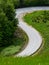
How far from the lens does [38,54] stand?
1132 inches

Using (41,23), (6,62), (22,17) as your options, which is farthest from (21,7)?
(6,62)

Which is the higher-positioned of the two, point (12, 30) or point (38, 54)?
point (38, 54)

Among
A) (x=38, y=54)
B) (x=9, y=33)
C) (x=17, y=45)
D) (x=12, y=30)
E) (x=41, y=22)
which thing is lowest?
(x=41, y=22)

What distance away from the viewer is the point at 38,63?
11.1m

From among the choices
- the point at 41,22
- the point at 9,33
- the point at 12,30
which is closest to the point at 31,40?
the point at 9,33

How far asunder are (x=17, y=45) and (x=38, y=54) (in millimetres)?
11056

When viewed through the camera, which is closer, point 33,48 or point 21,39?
point 33,48

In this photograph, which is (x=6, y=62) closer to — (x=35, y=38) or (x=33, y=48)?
(x=33, y=48)

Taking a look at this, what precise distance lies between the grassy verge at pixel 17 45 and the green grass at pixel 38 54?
3.25 metres

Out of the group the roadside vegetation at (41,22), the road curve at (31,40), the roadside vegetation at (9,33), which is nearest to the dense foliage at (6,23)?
the roadside vegetation at (9,33)

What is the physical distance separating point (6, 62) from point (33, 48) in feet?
82.6

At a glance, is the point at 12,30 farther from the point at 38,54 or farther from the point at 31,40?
the point at 38,54

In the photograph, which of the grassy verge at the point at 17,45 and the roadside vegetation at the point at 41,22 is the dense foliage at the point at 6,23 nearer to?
the grassy verge at the point at 17,45

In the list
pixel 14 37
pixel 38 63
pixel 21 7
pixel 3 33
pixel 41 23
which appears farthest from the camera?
pixel 21 7
